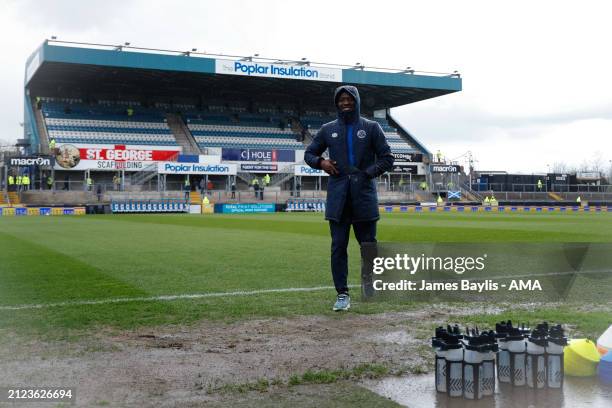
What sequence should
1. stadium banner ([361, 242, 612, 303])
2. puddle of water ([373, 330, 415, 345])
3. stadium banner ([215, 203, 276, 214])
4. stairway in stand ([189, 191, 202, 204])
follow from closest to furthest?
puddle of water ([373, 330, 415, 345]), stadium banner ([361, 242, 612, 303]), stadium banner ([215, 203, 276, 214]), stairway in stand ([189, 191, 202, 204])

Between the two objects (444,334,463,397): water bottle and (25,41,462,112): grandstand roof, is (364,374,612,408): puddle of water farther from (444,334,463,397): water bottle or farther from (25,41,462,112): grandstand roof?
(25,41,462,112): grandstand roof

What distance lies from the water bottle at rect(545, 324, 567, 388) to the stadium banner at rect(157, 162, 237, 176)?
147ft

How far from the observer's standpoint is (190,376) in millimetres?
3955

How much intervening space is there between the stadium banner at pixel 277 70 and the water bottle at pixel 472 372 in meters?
47.8

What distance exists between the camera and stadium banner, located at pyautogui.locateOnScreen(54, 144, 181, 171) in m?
45.5

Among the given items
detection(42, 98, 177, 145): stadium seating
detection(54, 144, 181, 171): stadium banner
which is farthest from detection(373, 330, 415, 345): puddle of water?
detection(42, 98, 177, 145): stadium seating

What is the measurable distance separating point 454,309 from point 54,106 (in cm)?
5328

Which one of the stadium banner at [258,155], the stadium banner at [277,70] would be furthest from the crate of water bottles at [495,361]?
the stadium banner at [258,155]

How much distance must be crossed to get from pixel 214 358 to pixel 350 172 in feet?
8.19

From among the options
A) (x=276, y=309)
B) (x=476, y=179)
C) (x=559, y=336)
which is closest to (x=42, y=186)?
(x=476, y=179)

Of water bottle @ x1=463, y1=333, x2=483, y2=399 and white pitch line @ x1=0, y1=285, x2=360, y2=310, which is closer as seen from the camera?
water bottle @ x1=463, y1=333, x2=483, y2=399

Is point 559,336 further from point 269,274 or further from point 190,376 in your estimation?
point 269,274

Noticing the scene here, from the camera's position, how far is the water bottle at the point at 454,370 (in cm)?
356

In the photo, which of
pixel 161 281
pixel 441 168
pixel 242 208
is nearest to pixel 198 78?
pixel 242 208
